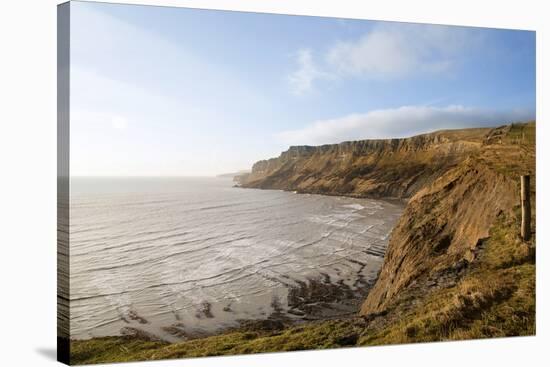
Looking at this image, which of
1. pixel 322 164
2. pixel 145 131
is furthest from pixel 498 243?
pixel 145 131

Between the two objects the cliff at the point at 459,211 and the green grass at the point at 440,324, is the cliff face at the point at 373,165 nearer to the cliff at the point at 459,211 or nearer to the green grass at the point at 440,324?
the cliff at the point at 459,211

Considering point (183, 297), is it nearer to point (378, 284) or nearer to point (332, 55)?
point (378, 284)

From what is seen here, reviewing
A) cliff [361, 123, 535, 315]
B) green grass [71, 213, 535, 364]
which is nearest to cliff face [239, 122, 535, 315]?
cliff [361, 123, 535, 315]

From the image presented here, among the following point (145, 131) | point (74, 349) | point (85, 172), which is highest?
point (145, 131)

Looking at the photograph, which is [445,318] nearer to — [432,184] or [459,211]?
[459,211]

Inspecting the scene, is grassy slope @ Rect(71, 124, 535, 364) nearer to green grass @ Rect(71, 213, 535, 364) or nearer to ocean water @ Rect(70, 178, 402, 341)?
green grass @ Rect(71, 213, 535, 364)

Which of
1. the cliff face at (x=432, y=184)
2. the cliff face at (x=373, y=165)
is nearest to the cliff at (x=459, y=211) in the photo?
the cliff face at (x=432, y=184)
